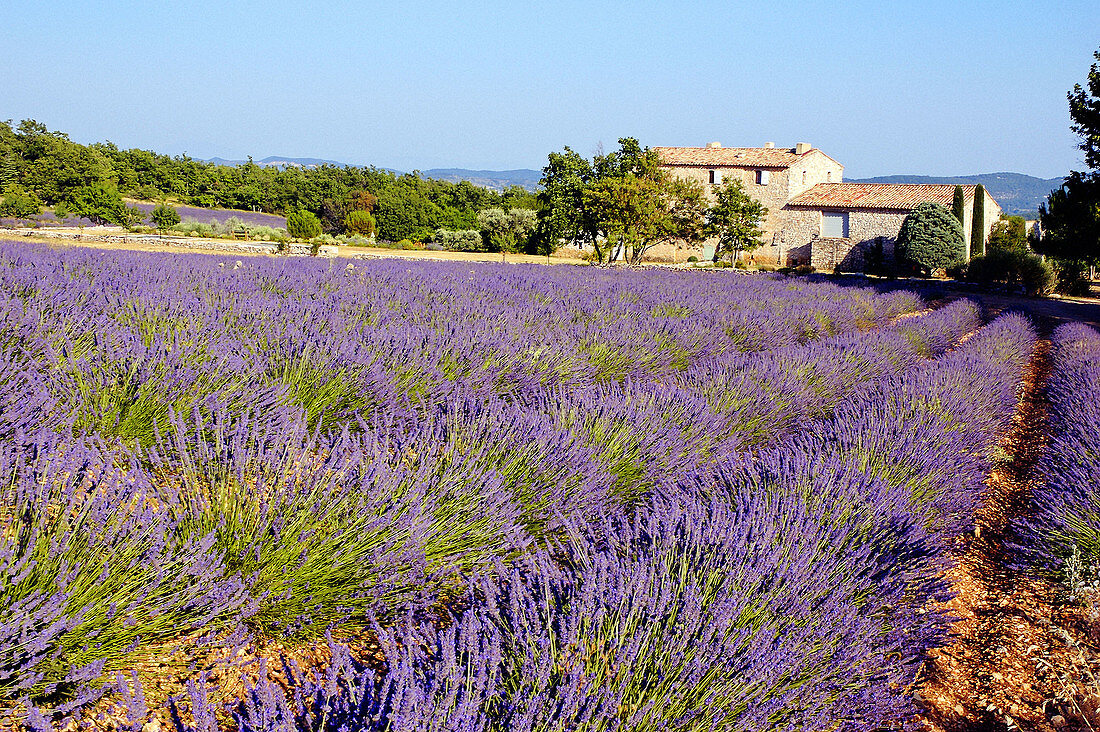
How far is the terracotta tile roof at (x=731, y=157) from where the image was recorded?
3120 cm

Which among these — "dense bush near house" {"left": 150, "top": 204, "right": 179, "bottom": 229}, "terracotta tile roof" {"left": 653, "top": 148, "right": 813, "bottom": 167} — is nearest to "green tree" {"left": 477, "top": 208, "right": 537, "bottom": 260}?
"terracotta tile roof" {"left": 653, "top": 148, "right": 813, "bottom": 167}

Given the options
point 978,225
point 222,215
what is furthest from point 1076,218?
point 222,215

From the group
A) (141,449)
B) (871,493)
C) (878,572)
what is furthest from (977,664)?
(141,449)

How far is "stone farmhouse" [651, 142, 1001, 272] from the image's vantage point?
1098 inches

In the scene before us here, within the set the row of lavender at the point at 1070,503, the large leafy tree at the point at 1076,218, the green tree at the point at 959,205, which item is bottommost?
the row of lavender at the point at 1070,503

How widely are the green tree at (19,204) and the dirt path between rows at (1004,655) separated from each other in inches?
1265

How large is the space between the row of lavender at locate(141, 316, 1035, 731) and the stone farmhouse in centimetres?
2734

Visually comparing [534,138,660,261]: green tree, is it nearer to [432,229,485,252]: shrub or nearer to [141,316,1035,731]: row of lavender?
[432,229,485,252]: shrub

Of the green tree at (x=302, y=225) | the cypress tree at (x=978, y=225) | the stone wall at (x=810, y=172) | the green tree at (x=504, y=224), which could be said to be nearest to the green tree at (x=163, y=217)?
the green tree at (x=302, y=225)

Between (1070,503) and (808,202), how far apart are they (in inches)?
1188

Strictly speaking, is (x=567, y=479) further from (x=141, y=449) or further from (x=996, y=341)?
(x=996, y=341)

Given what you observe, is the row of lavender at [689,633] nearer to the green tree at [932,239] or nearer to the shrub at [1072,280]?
the shrub at [1072,280]

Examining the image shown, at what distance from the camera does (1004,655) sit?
1.89 m

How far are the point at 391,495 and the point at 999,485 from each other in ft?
10.0
